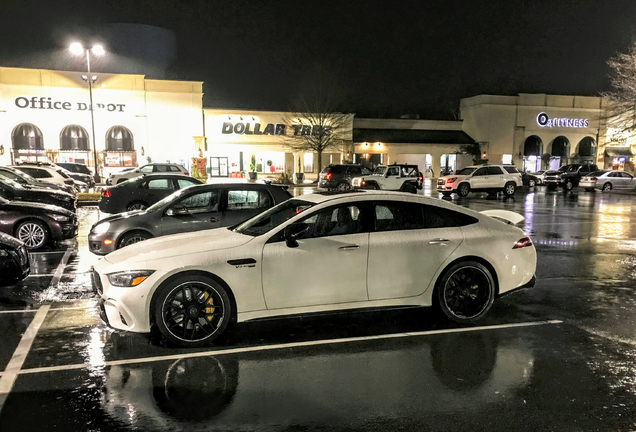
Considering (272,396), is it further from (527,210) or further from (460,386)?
(527,210)

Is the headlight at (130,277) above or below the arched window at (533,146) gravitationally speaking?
below

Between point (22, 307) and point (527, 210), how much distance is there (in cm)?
1867

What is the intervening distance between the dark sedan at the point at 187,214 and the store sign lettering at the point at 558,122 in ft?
174

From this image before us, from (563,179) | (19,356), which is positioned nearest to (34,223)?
(19,356)

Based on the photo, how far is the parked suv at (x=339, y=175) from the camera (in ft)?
95.0

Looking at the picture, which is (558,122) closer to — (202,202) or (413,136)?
(413,136)

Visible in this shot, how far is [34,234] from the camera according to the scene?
420 inches

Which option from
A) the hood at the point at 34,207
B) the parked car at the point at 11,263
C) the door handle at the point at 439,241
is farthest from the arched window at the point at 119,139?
→ the door handle at the point at 439,241

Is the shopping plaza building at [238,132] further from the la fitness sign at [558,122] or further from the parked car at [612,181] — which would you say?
the parked car at [612,181]

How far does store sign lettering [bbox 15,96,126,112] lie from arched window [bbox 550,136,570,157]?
1824 inches

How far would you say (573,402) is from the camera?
4059mm

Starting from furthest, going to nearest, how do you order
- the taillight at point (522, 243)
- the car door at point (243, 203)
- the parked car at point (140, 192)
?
1. the parked car at point (140, 192)
2. the car door at point (243, 203)
3. the taillight at point (522, 243)

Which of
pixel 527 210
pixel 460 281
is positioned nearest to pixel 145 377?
pixel 460 281

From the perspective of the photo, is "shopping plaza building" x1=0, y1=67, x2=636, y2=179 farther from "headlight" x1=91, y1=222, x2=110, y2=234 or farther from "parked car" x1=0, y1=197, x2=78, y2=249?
"headlight" x1=91, y1=222, x2=110, y2=234
